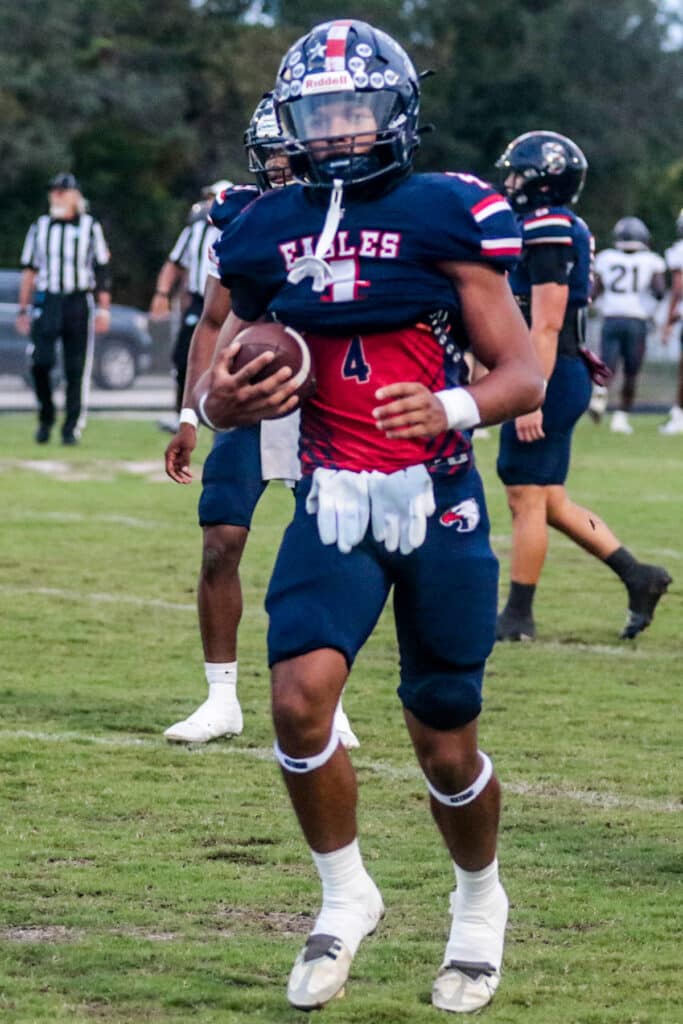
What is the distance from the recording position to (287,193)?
12.6 ft

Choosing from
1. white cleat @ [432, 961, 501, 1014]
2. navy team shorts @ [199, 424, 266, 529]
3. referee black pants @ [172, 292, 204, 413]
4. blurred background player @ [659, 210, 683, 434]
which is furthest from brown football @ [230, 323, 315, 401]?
blurred background player @ [659, 210, 683, 434]

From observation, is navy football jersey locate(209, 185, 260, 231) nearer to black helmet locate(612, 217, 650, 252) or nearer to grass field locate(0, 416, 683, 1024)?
grass field locate(0, 416, 683, 1024)

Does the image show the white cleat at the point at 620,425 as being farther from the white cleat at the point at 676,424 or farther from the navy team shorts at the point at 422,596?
the navy team shorts at the point at 422,596

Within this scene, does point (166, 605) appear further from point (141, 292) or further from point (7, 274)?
point (141, 292)

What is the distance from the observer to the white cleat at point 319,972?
140 inches

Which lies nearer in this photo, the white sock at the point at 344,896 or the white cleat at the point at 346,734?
the white sock at the point at 344,896

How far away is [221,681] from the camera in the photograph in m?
6.01

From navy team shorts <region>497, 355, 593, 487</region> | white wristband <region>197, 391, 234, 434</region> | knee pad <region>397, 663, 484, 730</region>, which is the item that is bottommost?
navy team shorts <region>497, 355, 593, 487</region>

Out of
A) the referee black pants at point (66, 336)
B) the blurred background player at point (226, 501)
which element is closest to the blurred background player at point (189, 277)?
the referee black pants at point (66, 336)

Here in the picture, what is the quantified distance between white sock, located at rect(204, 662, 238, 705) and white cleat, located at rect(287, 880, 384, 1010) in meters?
2.35

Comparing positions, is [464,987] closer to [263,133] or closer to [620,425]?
[263,133]

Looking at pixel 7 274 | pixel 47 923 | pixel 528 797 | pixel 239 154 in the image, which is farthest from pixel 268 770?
pixel 239 154

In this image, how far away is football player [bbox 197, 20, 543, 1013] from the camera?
12.0 ft

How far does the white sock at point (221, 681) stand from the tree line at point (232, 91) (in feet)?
106
